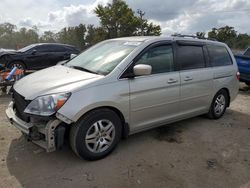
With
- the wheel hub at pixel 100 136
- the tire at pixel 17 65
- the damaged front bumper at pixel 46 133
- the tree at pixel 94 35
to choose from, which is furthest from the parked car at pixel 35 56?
the tree at pixel 94 35

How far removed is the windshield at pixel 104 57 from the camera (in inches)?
136

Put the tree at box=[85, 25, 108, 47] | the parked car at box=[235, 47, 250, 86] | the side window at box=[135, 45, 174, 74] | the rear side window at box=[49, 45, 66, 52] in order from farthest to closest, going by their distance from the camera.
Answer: the tree at box=[85, 25, 108, 47]
the rear side window at box=[49, 45, 66, 52]
the parked car at box=[235, 47, 250, 86]
the side window at box=[135, 45, 174, 74]

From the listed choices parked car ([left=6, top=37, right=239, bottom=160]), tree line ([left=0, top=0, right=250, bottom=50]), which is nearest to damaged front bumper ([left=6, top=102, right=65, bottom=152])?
parked car ([left=6, top=37, right=239, bottom=160])

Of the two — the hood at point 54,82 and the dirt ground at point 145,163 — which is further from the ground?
the hood at point 54,82

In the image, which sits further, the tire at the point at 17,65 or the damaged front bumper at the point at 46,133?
the tire at the point at 17,65

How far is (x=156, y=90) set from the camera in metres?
3.68

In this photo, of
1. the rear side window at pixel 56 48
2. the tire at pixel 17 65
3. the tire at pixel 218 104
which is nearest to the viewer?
the tire at pixel 218 104

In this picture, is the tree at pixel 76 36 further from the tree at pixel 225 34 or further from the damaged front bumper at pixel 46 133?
the damaged front bumper at pixel 46 133

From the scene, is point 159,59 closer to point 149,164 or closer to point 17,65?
point 149,164

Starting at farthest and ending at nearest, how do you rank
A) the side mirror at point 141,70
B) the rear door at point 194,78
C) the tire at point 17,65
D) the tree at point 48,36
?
the tree at point 48,36 < the tire at point 17,65 < the rear door at point 194,78 < the side mirror at point 141,70

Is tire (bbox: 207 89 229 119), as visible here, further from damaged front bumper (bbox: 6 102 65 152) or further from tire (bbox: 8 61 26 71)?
tire (bbox: 8 61 26 71)

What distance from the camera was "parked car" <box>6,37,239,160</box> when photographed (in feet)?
9.53

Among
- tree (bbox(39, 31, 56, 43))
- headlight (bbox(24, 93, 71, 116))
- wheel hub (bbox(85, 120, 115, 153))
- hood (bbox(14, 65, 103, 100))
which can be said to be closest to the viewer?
headlight (bbox(24, 93, 71, 116))

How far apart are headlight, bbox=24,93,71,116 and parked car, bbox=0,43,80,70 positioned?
7997mm
